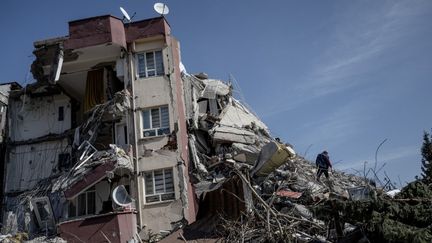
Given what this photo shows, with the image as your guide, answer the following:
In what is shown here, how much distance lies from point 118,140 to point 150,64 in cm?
373

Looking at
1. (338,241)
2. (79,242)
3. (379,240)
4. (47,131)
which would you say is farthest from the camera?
(47,131)

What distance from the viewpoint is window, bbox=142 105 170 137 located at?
66.0 ft

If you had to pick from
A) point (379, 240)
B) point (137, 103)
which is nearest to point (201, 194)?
point (137, 103)

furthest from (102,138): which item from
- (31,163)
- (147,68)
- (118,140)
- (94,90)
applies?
(31,163)

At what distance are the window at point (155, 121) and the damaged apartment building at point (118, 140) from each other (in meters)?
0.04

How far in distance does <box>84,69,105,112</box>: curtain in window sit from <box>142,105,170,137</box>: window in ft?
8.44

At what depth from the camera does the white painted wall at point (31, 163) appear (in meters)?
22.7

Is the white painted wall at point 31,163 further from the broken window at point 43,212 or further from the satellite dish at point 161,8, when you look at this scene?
the satellite dish at point 161,8

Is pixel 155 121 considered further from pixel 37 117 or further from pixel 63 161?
pixel 37 117

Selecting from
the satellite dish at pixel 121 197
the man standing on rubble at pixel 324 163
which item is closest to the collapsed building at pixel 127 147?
the satellite dish at pixel 121 197

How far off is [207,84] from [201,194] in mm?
8331

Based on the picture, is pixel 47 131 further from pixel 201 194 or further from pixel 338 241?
pixel 338 241

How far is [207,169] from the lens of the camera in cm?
2048

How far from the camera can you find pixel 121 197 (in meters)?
17.3
